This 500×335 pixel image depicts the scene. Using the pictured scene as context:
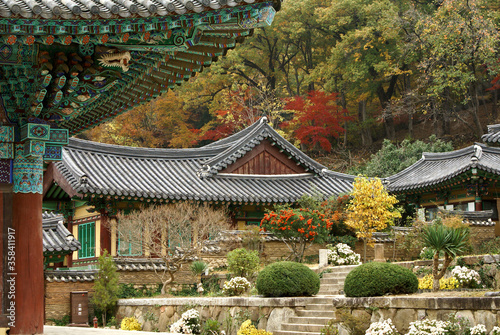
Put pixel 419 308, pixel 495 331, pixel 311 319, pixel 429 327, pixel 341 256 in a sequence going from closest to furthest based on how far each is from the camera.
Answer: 1. pixel 495 331
2. pixel 429 327
3. pixel 419 308
4. pixel 311 319
5. pixel 341 256

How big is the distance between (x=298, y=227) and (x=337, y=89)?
27709 millimetres

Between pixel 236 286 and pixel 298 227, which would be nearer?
pixel 236 286

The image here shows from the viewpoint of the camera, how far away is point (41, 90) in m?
9.19

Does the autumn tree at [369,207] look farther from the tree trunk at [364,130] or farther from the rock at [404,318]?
the tree trunk at [364,130]

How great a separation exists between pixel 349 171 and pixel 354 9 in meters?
12.2

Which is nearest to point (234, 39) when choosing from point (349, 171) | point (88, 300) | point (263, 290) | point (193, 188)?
point (263, 290)

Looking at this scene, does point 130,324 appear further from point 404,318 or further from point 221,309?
point 404,318

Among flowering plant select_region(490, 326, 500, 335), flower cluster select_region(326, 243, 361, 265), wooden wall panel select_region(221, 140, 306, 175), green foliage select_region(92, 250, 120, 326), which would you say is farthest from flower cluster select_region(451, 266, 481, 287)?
wooden wall panel select_region(221, 140, 306, 175)

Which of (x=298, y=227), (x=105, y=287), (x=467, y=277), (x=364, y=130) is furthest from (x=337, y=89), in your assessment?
(x=467, y=277)

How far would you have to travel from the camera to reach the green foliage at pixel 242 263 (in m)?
21.3

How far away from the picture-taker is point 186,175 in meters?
30.8

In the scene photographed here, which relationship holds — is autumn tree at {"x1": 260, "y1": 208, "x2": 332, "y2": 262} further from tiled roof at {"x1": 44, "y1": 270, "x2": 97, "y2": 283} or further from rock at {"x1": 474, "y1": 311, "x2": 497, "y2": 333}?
rock at {"x1": 474, "y1": 311, "x2": 497, "y2": 333}

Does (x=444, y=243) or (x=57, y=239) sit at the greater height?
(x=57, y=239)

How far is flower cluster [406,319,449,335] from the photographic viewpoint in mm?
11750
